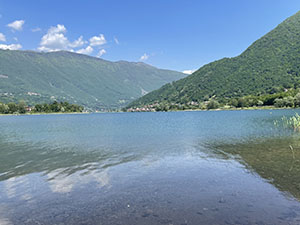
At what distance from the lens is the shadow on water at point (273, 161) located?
18000 millimetres

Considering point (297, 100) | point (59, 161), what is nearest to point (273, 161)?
point (59, 161)

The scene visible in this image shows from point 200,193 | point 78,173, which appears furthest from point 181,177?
point 78,173

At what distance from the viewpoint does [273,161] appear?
2539 cm

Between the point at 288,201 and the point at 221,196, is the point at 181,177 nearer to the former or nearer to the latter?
the point at 221,196

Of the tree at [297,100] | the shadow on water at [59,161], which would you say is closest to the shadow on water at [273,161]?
the shadow on water at [59,161]

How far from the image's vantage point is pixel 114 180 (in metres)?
20.9

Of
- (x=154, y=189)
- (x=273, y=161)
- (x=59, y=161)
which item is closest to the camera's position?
(x=154, y=189)

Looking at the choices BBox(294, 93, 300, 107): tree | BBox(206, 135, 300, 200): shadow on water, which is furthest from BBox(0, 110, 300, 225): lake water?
BBox(294, 93, 300, 107): tree

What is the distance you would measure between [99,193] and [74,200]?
2.04 m

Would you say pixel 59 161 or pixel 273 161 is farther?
pixel 59 161

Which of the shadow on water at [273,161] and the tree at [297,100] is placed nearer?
the shadow on water at [273,161]

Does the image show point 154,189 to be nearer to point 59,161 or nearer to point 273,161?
point 273,161

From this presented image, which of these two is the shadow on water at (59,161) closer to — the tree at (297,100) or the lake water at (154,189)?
the lake water at (154,189)

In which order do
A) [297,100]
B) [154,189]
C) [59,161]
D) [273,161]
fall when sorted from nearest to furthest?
[154,189]
[273,161]
[59,161]
[297,100]
